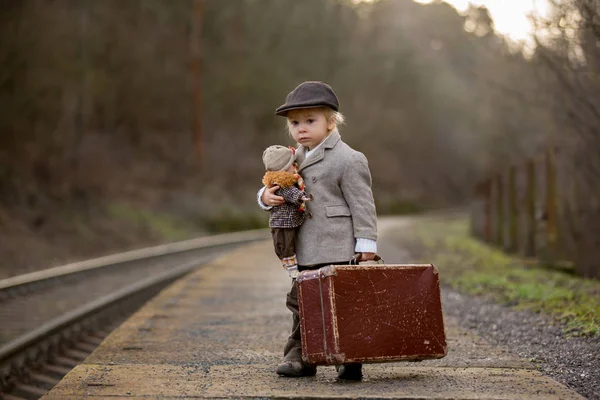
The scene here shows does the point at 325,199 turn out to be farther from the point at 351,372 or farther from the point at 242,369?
the point at 242,369

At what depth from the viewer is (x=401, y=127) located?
60.9 meters

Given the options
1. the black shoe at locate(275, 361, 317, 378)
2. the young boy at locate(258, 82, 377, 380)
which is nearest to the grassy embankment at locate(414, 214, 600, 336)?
the young boy at locate(258, 82, 377, 380)

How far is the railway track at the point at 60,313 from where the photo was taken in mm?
6082

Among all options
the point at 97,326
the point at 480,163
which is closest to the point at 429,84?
the point at 480,163

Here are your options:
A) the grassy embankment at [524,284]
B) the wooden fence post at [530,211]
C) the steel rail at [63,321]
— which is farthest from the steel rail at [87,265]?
the wooden fence post at [530,211]

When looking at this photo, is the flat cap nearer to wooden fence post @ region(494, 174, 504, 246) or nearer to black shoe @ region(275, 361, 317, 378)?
black shoe @ region(275, 361, 317, 378)

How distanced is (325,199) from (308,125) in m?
0.41

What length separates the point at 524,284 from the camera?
29.9 ft

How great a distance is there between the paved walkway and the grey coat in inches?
26.9

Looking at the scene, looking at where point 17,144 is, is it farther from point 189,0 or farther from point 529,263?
point 189,0

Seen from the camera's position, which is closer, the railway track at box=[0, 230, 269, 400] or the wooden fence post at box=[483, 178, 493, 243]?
the railway track at box=[0, 230, 269, 400]

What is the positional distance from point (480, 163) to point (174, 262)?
188 ft

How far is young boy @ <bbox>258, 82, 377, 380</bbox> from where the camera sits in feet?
13.7

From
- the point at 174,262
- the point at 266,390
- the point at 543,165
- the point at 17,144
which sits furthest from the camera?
the point at 17,144
